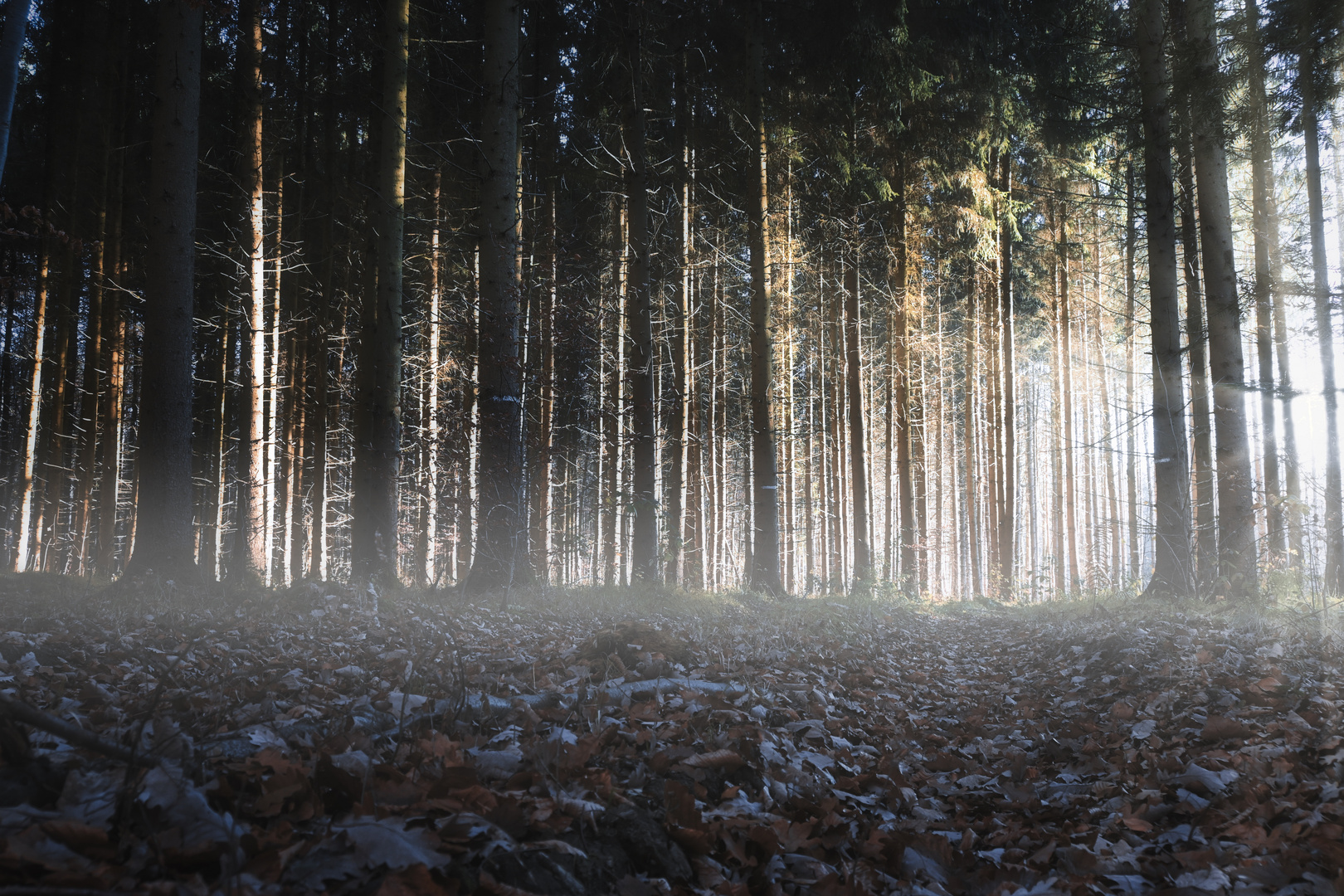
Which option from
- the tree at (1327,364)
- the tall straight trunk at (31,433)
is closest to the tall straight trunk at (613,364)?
the tree at (1327,364)

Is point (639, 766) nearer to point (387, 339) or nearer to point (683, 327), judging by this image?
point (387, 339)

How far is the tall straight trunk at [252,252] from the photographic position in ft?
34.6

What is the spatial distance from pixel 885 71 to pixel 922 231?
171 inches

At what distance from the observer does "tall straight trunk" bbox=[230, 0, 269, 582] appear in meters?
10.5

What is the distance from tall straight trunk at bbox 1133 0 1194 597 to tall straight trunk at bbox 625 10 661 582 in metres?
7.14

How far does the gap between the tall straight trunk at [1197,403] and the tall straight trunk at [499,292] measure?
8.71 meters

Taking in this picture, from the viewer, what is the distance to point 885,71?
483 inches

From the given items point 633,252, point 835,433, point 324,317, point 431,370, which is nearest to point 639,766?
point 633,252

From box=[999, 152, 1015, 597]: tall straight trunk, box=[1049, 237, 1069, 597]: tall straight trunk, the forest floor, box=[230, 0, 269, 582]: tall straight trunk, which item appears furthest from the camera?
box=[1049, 237, 1069, 597]: tall straight trunk

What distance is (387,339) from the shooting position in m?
9.78

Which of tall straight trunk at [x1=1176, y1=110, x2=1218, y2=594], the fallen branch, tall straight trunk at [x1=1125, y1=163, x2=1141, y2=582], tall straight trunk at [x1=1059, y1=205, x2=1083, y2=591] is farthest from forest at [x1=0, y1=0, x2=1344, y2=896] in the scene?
tall straight trunk at [x1=1059, y1=205, x2=1083, y2=591]

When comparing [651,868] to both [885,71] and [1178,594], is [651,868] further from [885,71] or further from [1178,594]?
[885,71]

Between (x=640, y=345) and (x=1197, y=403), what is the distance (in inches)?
335

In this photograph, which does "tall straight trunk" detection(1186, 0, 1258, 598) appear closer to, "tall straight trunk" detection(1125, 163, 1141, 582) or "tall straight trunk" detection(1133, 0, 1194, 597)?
"tall straight trunk" detection(1133, 0, 1194, 597)
